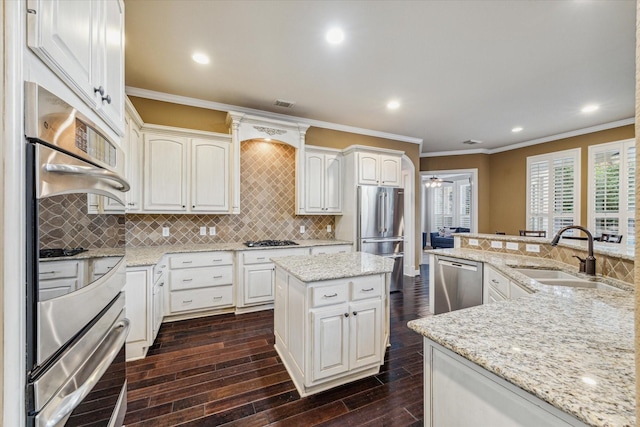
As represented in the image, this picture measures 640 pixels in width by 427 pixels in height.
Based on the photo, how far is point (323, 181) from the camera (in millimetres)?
4223

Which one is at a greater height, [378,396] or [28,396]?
[28,396]

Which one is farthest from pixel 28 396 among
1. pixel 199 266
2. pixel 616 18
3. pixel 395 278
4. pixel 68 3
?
pixel 395 278

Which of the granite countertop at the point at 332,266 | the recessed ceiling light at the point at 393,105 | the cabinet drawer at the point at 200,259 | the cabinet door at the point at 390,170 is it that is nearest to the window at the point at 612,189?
the cabinet door at the point at 390,170

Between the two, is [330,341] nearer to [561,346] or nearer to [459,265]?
[561,346]

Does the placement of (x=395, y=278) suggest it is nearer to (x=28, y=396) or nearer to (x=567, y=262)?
(x=567, y=262)

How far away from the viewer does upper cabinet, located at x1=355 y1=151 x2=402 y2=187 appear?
415 cm

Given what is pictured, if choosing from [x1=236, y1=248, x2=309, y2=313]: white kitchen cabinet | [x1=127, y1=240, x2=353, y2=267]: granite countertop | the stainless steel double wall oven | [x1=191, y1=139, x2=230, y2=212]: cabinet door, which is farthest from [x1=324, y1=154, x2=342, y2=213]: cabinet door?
the stainless steel double wall oven

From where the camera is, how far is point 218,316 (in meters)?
3.32

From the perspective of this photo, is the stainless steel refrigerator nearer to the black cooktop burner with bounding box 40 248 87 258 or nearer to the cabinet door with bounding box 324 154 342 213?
the cabinet door with bounding box 324 154 342 213

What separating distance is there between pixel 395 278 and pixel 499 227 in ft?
12.3

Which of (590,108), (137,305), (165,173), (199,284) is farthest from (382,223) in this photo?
(590,108)

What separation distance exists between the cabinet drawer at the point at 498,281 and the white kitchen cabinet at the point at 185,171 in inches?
124

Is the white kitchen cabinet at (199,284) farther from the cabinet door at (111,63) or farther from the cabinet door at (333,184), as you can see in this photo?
the cabinet door at (111,63)

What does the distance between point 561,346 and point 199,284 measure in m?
3.27
